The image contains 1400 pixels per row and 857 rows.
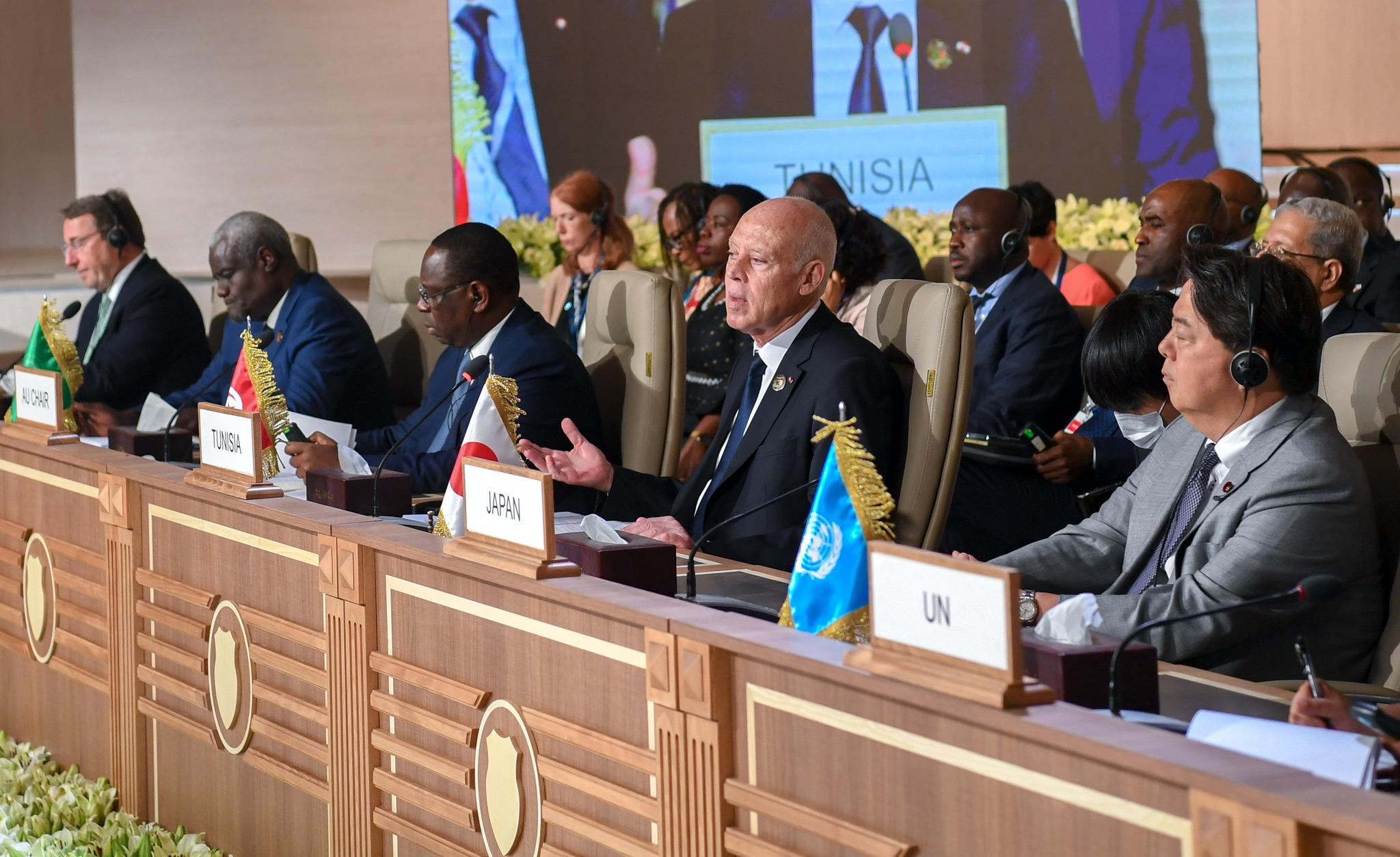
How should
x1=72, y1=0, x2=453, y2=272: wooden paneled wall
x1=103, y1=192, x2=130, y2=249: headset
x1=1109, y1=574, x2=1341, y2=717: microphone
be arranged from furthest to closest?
x1=72, y1=0, x2=453, y2=272: wooden paneled wall
x1=103, y1=192, x2=130, y2=249: headset
x1=1109, y1=574, x2=1341, y2=717: microphone

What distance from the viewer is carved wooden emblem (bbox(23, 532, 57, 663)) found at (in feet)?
9.66

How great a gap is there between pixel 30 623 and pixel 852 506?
2.12m

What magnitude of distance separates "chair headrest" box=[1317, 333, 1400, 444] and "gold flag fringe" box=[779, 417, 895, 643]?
919mm

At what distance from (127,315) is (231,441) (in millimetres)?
2334

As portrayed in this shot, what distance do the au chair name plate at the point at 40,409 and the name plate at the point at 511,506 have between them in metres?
1.41

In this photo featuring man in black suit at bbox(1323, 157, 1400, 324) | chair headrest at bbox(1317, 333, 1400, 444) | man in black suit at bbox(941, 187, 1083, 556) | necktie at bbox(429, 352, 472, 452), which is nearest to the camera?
chair headrest at bbox(1317, 333, 1400, 444)

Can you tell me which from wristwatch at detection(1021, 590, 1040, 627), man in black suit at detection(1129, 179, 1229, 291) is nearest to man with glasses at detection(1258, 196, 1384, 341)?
man in black suit at detection(1129, 179, 1229, 291)

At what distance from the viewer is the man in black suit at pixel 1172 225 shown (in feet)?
12.0

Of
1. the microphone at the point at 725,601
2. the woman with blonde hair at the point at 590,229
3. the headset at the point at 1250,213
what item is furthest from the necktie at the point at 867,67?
→ the microphone at the point at 725,601

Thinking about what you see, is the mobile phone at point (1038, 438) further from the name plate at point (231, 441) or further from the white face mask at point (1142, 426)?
the name plate at point (231, 441)

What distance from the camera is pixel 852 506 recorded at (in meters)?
1.56

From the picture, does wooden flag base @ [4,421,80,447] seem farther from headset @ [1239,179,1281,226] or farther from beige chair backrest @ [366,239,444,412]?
headset @ [1239,179,1281,226]

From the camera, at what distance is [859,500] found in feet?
5.06

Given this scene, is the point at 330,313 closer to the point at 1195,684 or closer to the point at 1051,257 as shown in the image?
the point at 1051,257
